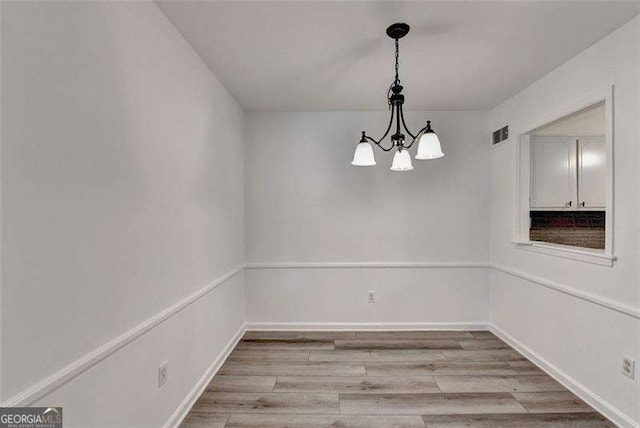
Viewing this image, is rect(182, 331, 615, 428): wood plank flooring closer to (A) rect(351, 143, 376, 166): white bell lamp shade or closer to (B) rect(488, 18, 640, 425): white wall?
(B) rect(488, 18, 640, 425): white wall

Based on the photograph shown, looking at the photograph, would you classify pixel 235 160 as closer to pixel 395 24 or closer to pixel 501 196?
pixel 395 24

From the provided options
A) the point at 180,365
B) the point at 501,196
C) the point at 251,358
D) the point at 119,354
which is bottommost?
the point at 251,358

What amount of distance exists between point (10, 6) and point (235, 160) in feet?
7.86

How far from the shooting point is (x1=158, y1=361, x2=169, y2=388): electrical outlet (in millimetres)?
1839

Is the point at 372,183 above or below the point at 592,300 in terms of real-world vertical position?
above

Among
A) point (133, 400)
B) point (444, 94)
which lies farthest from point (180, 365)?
point (444, 94)

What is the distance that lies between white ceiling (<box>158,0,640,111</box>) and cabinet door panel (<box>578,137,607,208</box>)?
1384 millimetres

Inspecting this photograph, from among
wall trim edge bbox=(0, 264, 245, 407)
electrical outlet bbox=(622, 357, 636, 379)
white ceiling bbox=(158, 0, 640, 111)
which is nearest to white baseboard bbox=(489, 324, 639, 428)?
electrical outlet bbox=(622, 357, 636, 379)

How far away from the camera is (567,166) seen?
3.57 m

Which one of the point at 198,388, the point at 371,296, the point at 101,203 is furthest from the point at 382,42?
the point at 198,388

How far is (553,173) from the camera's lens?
3.53m

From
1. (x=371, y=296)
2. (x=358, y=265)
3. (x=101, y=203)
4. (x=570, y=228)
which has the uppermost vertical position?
(x=101, y=203)

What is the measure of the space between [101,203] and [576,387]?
11.0 ft

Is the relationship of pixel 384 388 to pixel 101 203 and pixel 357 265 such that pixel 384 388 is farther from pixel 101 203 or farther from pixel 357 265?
pixel 101 203
